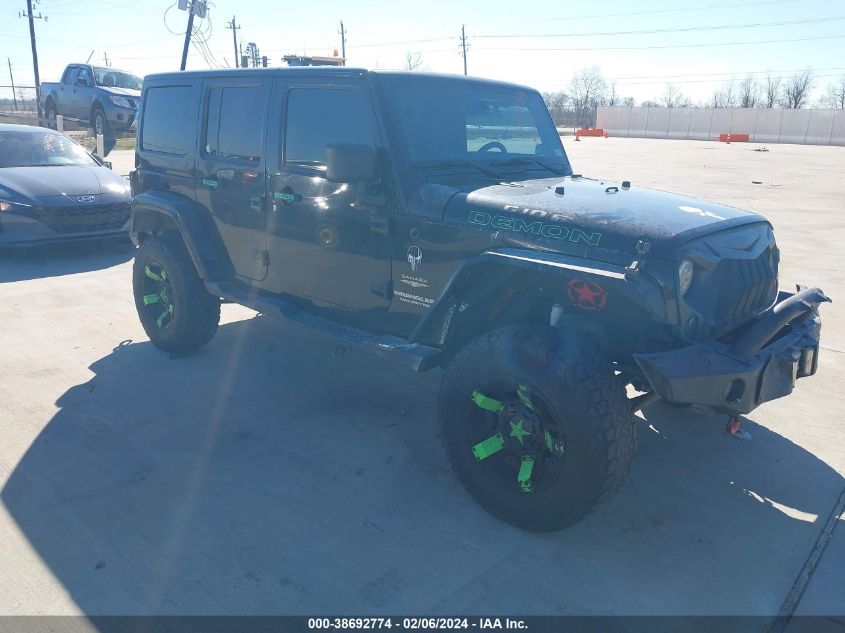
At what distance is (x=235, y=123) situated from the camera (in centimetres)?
481

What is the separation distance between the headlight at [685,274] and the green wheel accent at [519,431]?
3.02 feet

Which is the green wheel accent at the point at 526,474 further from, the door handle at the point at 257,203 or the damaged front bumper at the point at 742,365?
the door handle at the point at 257,203

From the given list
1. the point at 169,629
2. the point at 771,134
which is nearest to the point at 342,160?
the point at 169,629

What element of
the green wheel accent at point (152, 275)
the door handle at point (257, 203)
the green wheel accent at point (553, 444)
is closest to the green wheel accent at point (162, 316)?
the green wheel accent at point (152, 275)

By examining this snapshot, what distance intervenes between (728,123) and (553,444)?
5661 centimetres

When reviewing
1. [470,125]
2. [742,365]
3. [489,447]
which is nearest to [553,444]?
[489,447]

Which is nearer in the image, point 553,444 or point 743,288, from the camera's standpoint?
point 553,444

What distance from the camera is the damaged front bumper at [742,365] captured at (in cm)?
289

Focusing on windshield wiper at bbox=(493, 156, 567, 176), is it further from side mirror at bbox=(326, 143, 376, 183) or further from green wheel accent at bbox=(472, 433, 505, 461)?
green wheel accent at bbox=(472, 433, 505, 461)

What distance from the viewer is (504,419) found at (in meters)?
3.37

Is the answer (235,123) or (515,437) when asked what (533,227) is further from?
(235,123)

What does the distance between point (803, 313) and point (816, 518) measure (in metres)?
1.01

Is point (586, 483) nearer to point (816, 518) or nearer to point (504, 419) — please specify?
point (504, 419)

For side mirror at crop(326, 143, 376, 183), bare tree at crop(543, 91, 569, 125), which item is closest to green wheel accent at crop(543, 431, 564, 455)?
side mirror at crop(326, 143, 376, 183)
